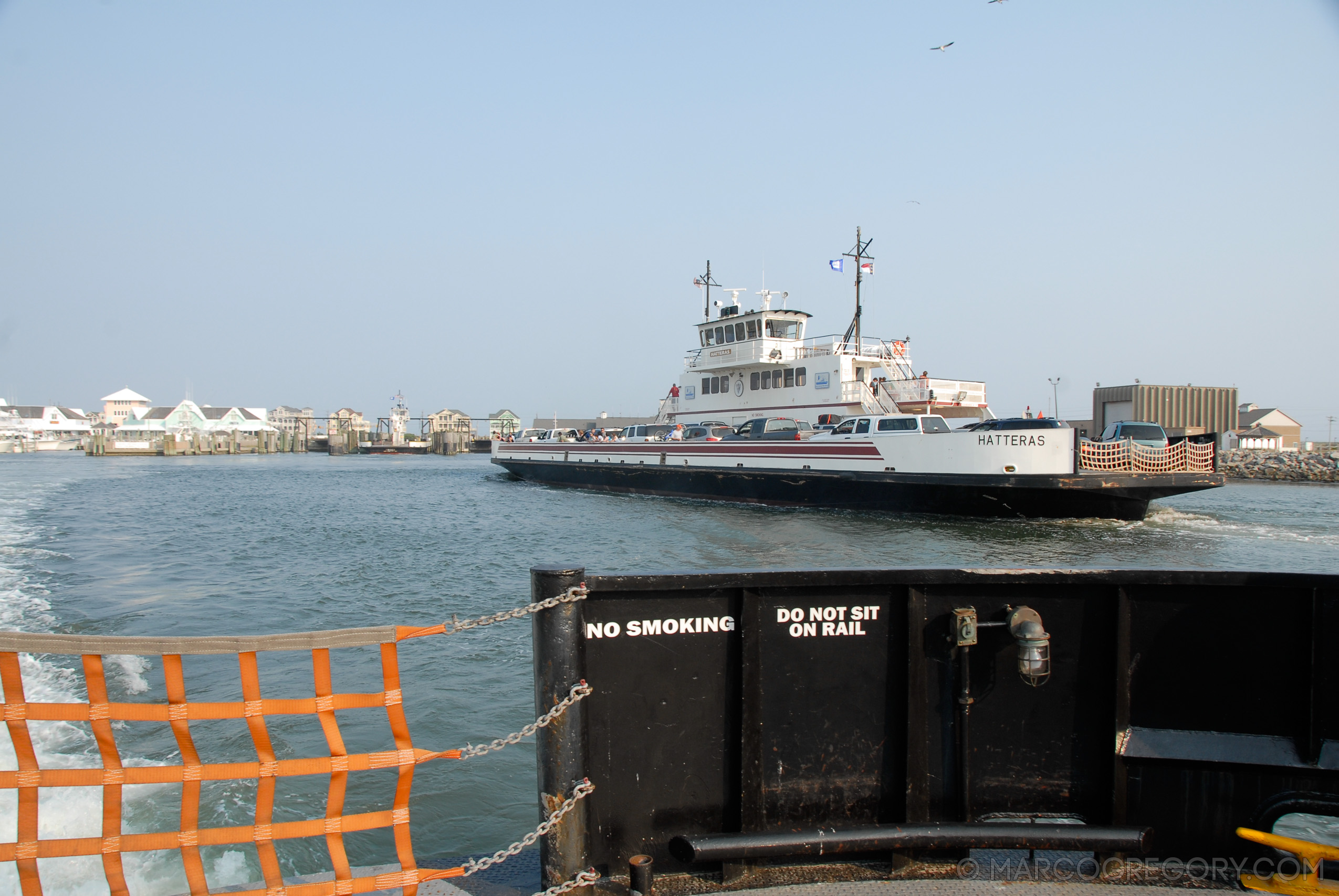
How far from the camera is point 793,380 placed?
27.8 meters

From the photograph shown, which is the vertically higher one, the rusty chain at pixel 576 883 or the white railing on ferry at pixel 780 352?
the white railing on ferry at pixel 780 352

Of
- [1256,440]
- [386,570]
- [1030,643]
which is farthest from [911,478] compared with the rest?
[1256,440]

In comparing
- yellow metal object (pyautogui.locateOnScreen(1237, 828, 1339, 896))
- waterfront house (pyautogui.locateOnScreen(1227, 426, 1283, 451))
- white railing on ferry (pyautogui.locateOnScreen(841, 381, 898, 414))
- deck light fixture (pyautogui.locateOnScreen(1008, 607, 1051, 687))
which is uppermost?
white railing on ferry (pyautogui.locateOnScreen(841, 381, 898, 414))

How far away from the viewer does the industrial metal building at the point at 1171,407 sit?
151 feet

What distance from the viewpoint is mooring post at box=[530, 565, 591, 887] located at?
2539 millimetres

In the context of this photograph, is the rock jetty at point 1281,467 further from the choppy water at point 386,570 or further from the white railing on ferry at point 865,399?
the white railing on ferry at point 865,399

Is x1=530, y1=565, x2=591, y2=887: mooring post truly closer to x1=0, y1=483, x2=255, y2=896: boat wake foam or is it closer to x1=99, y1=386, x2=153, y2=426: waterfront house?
x1=0, y1=483, x2=255, y2=896: boat wake foam

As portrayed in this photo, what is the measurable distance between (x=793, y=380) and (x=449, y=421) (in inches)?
4257

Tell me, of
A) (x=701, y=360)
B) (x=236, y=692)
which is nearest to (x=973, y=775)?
(x=236, y=692)

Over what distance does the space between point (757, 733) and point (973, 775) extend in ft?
2.78

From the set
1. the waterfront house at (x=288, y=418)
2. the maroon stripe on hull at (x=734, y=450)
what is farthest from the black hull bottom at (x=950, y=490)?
the waterfront house at (x=288, y=418)

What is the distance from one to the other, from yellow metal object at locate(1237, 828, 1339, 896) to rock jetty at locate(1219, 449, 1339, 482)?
40.5 m

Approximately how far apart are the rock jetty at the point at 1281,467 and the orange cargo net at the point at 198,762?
42642 millimetres

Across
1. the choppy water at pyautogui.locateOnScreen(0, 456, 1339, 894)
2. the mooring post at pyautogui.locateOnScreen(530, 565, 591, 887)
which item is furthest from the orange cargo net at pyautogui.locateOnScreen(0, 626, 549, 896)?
the choppy water at pyautogui.locateOnScreen(0, 456, 1339, 894)
